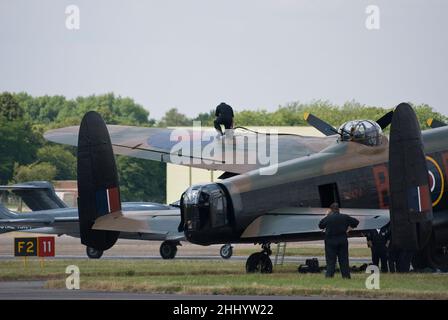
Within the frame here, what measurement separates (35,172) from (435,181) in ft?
206

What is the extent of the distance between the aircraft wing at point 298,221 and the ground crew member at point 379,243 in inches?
27.4

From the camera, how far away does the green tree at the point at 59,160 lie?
9412 centimetres

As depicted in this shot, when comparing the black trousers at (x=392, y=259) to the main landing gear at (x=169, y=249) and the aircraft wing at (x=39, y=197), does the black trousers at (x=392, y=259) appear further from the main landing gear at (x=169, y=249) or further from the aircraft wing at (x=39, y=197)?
the aircraft wing at (x=39, y=197)

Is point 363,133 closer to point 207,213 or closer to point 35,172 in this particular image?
point 207,213

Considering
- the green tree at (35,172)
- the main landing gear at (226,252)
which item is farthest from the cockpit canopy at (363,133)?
the green tree at (35,172)

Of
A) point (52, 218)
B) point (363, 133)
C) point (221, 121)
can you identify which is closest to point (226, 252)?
point (221, 121)

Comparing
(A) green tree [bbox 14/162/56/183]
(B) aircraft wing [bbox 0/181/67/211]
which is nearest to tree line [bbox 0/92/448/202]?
(A) green tree [bbox 14/162/56/183]

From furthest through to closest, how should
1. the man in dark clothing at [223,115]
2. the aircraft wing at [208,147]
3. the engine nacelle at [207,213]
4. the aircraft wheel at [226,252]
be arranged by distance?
the aircraft wheel at [226,252]
the aircraft wing at [208,147]
the man in dark clothing at [223,115]
the engine nacelle at [207,213]

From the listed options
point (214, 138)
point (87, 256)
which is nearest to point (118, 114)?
point (87, 256)

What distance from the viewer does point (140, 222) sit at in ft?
92.8

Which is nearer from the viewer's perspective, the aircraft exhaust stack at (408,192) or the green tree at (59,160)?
the aircraft exhaust stack at (408,192)

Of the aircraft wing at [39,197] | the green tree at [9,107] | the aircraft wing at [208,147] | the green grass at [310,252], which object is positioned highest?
the green tree at [9,107]

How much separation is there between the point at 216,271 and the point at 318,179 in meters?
3.83
